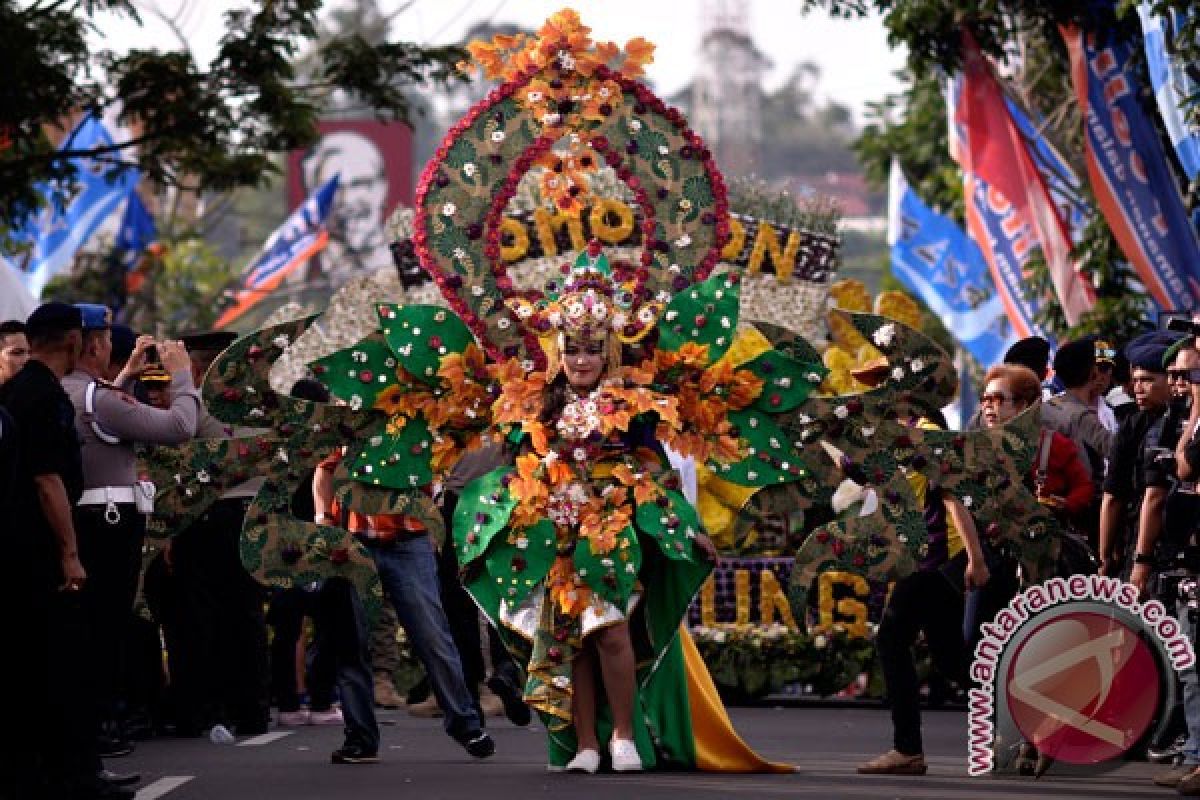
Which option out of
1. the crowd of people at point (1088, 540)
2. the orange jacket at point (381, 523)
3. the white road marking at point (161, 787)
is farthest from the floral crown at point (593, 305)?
the white road marking at point (161, 787)

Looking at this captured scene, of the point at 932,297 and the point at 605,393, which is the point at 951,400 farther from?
A: the point at 932,297

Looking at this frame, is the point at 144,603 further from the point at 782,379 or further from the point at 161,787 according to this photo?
the point at 782,379

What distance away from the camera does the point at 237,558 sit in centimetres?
1550

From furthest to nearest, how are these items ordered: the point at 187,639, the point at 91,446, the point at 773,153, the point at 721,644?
the point at 773,153 < the point at 721,644 < the point at 187,639 < the point at 91,446

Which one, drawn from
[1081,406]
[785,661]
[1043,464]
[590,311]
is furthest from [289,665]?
[1043,464]

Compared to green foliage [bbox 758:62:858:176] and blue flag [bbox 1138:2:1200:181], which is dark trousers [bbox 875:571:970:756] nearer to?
blue flag [bbox 1138:2:1200:181]

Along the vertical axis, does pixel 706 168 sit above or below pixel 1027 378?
above

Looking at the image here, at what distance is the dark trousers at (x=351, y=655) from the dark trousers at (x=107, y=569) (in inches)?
53.1

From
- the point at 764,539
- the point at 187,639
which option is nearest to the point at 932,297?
the point at 764,539

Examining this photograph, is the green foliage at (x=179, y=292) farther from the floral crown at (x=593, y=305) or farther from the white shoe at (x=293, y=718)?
the floral crown at (x=593, y=305)

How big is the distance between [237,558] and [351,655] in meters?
2.77

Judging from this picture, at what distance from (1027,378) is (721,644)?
5.97 meters

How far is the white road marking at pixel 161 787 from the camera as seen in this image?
1138 cm

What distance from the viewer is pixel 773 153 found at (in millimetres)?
180125
